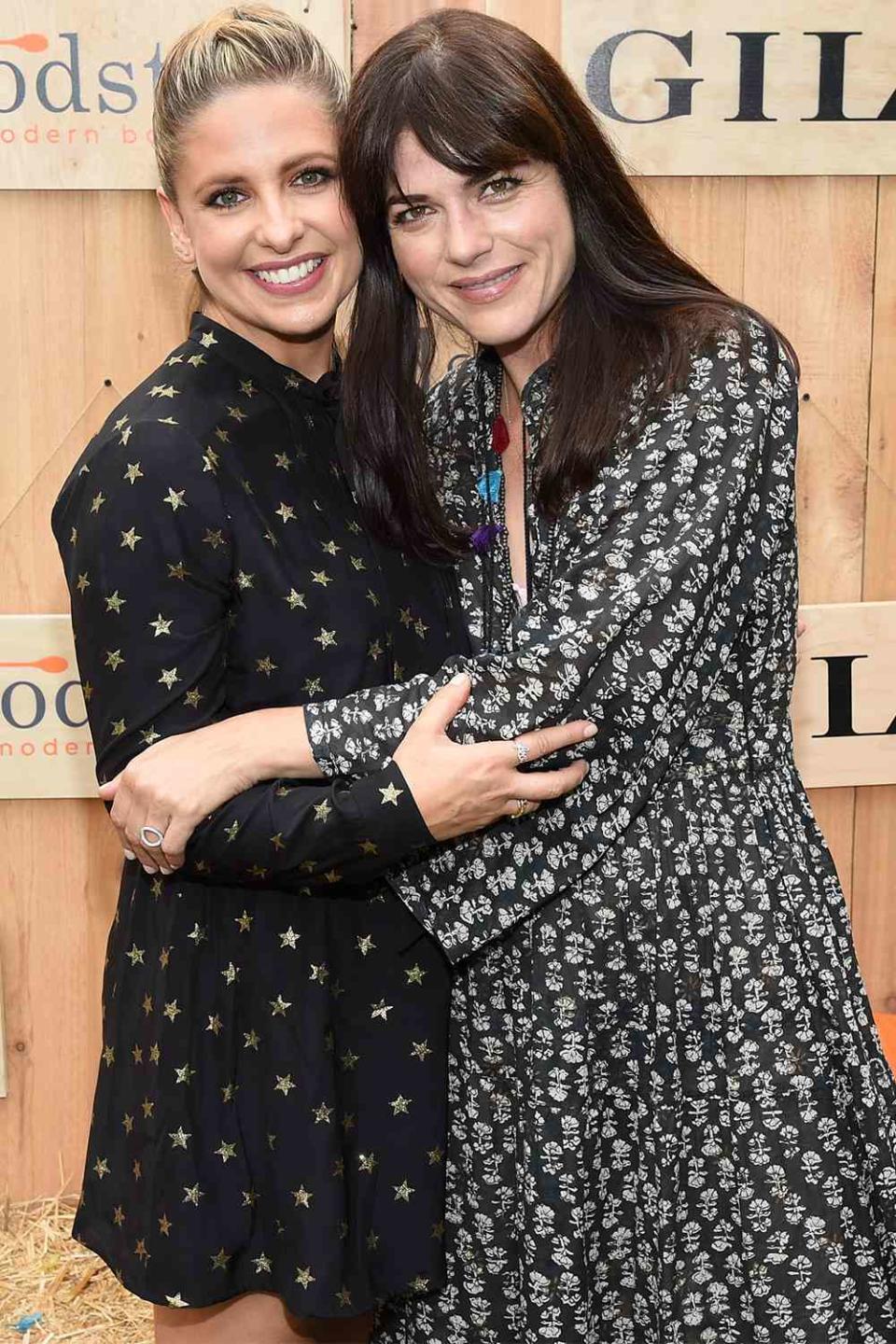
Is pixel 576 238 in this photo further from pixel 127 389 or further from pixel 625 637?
pixel 127 389

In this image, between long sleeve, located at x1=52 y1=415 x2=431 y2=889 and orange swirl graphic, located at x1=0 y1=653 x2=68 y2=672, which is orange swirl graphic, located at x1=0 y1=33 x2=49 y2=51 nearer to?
orange swirl graphic, located at x1=0 y1=653 x2=68 y2=672

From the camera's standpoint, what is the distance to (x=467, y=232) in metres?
1.47

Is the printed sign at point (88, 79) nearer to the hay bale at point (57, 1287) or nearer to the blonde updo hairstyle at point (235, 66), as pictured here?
the blonde updo hairstyle at point (235, 66)

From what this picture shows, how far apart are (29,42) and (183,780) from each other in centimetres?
135

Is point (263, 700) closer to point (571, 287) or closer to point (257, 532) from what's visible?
point (257, 532)

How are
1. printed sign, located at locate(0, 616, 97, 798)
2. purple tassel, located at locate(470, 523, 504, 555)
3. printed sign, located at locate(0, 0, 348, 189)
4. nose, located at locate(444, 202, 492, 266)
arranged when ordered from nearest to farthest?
1. nose, located at locate(444, 202, 492, 266)
2. purple tassel, located at locate(470, 523, 504, 555)
3. printed sign, located at locate(0, 0, 348, 189)
4. printed sign, located at locate(0, 616, 97, 798)

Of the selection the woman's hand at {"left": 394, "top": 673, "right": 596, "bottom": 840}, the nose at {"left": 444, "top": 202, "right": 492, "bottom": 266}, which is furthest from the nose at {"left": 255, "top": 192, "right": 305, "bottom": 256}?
the woman's hand at {"left": 394, "top": 673, "right": 596, "bottom": 840}

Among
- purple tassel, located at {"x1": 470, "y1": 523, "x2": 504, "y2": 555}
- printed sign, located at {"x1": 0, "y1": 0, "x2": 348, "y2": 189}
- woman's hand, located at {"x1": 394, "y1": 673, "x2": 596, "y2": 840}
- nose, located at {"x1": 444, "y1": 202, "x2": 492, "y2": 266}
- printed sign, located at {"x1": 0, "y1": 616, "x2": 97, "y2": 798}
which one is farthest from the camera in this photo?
printed sign, located at {"x1": 0, "y1": 616, "x2": 97, "y2": 798}

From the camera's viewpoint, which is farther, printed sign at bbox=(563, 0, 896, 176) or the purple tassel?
printed sign at bbox=(563, 0, 896, 176)

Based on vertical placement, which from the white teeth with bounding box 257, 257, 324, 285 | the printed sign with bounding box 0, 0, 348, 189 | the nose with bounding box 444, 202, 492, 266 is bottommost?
the white teeth with bounding box 257, 257, 324, 285

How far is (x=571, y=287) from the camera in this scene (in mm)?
1536

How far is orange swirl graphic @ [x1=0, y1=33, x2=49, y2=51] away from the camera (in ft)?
7.14

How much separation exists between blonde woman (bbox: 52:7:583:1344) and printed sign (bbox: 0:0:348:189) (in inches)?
28.5

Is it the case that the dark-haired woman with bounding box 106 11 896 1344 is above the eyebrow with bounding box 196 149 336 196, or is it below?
below
